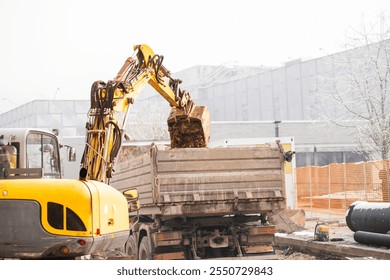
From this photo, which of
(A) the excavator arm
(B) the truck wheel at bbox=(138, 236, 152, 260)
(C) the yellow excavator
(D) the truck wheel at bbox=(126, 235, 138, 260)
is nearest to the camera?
(C) the yellow excavator

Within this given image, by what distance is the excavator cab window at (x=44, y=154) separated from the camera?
703 cm

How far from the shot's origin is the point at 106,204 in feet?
21.9

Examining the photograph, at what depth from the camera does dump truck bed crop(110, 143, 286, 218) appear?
9.32 metres

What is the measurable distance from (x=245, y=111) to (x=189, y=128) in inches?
208

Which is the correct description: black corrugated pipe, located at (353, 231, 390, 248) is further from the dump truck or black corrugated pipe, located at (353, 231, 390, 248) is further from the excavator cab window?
the excavator cab window

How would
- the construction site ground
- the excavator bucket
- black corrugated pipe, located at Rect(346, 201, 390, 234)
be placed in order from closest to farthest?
the excavator bucket, the construction site ground, black corrugated pipe, located at Rect(346, 201, 390, 234)

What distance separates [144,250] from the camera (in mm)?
9734

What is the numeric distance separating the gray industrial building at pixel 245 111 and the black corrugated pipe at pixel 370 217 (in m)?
2.31

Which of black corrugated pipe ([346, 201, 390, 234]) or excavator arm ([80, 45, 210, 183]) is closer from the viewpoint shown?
excavator arm ([80, 45, 210, 183])

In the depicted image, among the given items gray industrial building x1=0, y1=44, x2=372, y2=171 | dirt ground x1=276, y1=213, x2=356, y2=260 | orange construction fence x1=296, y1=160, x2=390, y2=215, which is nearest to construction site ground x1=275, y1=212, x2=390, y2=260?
dirt ground x1=276, y1=213, x2=356, y2=260

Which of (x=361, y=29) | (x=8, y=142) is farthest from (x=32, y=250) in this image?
(x=361, y=29)

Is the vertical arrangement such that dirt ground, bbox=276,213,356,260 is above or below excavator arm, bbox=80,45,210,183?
below
